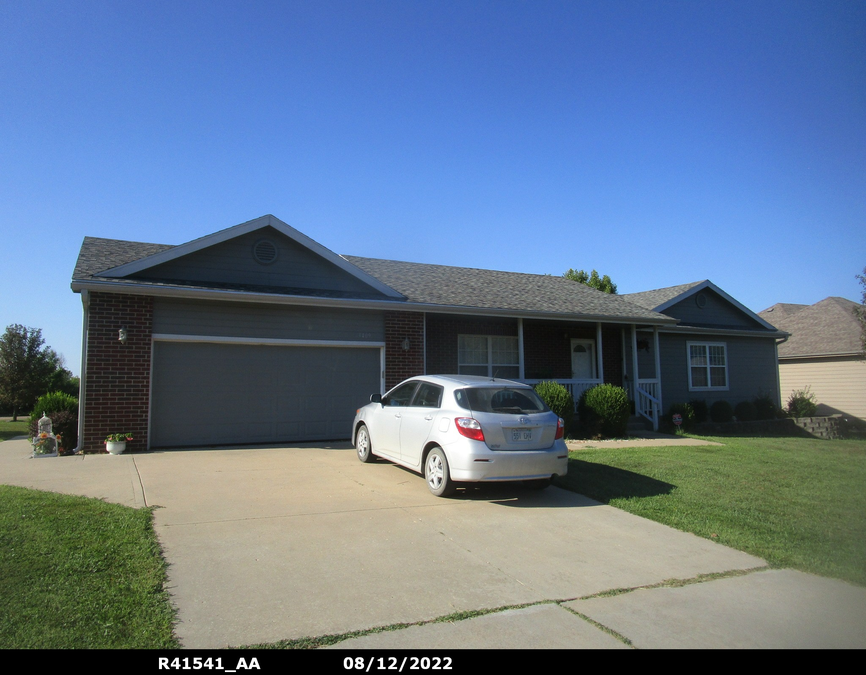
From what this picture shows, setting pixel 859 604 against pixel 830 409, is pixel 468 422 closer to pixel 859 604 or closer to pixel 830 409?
pixel 859 604

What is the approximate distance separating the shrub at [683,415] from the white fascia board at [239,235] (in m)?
8.65

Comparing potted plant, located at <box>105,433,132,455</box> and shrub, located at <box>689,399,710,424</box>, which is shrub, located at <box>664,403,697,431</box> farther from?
potted plant, located at <box>105,433,132,455</box>

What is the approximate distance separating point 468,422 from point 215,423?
6571mm

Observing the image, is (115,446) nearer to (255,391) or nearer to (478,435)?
(255,391)

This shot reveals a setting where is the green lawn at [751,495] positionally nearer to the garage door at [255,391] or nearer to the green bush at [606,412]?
the green bush at [606,412]

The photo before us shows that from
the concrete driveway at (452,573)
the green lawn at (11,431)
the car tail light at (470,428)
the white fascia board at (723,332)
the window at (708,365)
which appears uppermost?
the white fascia board at (723,332)

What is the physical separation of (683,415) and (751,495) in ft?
30.4

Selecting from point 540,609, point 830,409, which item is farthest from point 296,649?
point 830,409

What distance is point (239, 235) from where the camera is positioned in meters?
12.3

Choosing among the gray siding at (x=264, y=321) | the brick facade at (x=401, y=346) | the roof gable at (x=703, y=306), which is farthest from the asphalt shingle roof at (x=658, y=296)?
the gray siding at (x=264, y=321)

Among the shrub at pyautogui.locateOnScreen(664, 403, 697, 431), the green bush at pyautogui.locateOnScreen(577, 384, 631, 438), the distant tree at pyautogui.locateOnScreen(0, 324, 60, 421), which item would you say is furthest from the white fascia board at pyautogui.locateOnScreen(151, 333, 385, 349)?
the distant tree at pyautogui.locateOnScreen(0, 324, 60, 421)

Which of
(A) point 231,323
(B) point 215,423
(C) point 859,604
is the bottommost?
(C) point 859,604

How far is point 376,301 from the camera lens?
41.8 ft

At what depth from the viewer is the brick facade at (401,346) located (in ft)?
43.3
